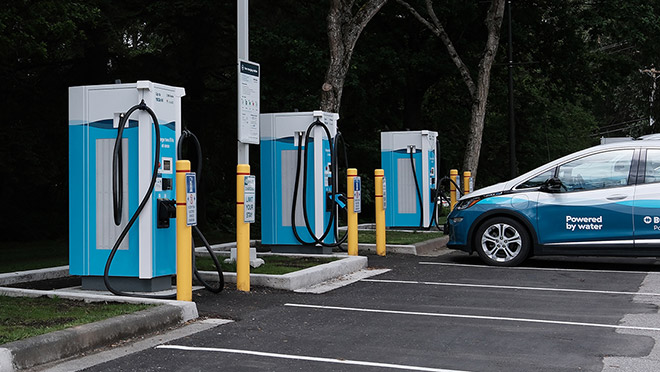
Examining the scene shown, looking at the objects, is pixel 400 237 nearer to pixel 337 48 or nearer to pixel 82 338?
pixel 337 48

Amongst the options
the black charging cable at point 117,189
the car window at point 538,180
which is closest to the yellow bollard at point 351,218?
the car window at point 538,180

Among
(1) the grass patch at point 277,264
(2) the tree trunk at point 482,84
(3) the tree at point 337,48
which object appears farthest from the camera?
(2) the tree trunk at point 482,84

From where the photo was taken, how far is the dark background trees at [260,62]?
23.2m

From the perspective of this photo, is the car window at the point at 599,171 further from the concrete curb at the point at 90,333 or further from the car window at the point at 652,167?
the concrete curb at the point at 90,333

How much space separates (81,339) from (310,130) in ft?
21.4

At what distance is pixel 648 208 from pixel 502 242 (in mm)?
2054

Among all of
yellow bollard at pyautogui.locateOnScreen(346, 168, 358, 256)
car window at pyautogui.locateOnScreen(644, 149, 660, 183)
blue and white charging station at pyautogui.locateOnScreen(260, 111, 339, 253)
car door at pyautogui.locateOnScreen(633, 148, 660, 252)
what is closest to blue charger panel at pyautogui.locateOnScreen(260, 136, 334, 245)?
blue and white charging station at pyautogui.locateOnScreen(260, 111, 339, 253)

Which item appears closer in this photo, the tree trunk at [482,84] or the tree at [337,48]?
the tree at [337,48]

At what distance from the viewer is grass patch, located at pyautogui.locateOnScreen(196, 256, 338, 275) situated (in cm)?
1080

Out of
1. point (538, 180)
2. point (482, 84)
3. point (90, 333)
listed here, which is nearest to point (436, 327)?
point (90, 333)

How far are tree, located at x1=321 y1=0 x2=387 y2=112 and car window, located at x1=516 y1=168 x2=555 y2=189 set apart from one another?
4942mm

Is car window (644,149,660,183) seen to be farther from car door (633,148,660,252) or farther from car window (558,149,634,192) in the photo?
car window (558,149,634,192)

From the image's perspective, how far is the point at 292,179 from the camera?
12.8 m

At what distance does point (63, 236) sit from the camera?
86.5 feet
